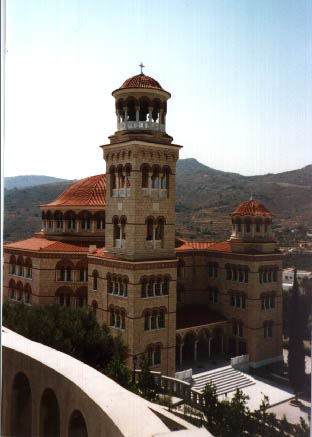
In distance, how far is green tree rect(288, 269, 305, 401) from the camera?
13.1ft

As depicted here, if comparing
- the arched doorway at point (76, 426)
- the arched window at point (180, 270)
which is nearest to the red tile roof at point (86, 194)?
the arched window at point (180, 270)

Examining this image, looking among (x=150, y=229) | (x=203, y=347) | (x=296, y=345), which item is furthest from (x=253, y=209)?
(x=150, y=229)

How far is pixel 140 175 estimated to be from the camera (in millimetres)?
6621

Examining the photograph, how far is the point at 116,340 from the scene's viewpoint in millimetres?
6652

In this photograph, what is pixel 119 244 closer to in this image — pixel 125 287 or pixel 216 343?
pixel 125 287

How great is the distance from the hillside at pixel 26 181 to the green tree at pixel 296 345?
346 cm

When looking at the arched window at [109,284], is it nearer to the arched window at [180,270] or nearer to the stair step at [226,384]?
the arched window at [180,270]

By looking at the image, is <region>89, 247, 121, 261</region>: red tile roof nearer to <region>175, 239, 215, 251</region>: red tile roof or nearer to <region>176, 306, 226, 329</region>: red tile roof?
<region>175, 239, 215, 251</region>: red tile roof

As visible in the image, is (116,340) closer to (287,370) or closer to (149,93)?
(287,370)

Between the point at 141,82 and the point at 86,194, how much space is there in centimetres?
329

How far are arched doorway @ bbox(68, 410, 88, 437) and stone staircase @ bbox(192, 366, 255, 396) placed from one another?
1.27 m

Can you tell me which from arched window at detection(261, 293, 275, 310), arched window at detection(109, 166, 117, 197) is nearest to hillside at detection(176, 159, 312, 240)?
arched window at detection(261, 293, 275, 310)

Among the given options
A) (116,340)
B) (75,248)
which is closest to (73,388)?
(116,340)

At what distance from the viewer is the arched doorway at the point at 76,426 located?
3.86 meters
